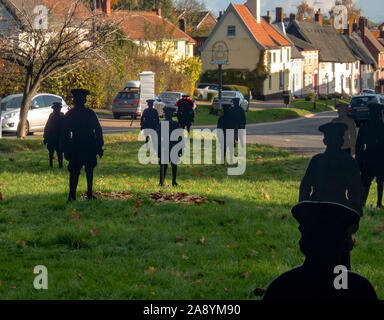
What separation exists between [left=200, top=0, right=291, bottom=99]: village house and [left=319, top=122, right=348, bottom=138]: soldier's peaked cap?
62.1 m

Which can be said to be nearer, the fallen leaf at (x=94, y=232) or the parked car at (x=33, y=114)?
the fallen leaf at (x=94, y=232)

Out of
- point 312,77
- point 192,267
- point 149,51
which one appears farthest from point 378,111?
point 312,77

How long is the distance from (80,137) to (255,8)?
6414 centimetres

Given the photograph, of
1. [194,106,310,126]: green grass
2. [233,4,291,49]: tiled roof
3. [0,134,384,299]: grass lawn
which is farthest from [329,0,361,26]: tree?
[0,134,384,299]: grass lawn

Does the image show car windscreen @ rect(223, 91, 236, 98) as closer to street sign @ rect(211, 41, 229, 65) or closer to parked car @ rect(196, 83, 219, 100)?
parked car @ rect(196, 83, 219, 100)

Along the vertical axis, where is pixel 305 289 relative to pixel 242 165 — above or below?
above

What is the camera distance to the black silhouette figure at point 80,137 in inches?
441

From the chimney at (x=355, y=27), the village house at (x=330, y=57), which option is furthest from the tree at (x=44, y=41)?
the chimney at (x=355, y=27)

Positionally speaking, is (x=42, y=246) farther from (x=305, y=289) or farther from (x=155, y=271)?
(x=305, y=289)

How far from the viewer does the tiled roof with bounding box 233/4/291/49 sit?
68.7m

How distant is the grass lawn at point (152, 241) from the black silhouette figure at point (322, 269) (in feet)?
11.0

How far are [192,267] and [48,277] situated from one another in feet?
5.18

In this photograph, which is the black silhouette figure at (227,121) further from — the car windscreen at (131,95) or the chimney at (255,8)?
the chimney at (255,8)

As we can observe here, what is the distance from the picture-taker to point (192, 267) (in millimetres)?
7281
